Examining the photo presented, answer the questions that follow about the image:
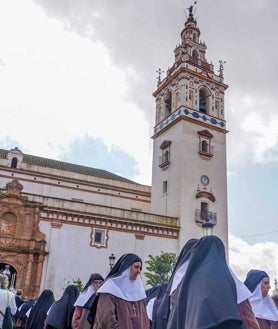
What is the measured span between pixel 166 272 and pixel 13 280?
9.87m

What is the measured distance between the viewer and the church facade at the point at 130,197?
90.1 feet

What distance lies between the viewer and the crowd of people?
10.5 ft

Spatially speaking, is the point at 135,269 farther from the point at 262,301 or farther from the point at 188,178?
the point at 188,178

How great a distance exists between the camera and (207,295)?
319cm

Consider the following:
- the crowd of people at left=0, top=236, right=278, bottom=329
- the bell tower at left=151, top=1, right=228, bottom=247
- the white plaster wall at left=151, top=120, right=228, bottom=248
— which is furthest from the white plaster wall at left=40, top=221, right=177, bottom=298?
the crowd of people at left=0, top=236, right=278, bottom=329

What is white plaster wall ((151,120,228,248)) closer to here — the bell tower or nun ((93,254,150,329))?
the bell tower

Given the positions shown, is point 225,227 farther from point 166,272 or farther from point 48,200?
point 48,200

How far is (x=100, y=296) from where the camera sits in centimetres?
591

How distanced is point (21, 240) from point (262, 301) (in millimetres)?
23528

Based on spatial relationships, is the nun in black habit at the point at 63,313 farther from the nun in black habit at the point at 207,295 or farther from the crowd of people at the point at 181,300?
the nun in black habit at the point at 207,295

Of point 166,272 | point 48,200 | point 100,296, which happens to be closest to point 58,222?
point 48,200

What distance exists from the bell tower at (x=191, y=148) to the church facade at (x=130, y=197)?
86mm

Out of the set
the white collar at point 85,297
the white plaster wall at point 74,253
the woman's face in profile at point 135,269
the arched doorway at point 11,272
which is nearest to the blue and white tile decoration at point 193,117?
the white plaster wall at point 74,253

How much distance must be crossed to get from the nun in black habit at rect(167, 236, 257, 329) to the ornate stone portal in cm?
2405
